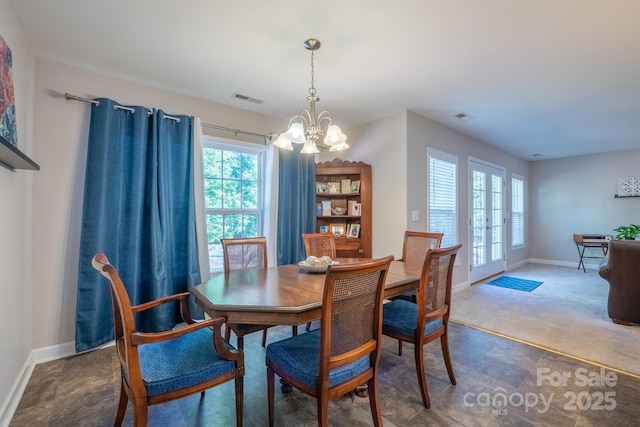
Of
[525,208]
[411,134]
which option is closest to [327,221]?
[411,134]

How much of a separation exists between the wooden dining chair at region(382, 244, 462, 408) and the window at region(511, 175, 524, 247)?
5171mm

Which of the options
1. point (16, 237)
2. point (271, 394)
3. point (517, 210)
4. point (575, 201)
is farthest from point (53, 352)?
point (575, 201)

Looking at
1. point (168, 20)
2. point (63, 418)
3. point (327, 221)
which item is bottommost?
point (63, 418)

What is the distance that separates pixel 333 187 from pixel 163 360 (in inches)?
117

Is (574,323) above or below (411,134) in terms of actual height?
below

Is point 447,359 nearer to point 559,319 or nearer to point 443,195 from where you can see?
point 559,319

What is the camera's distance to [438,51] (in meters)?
2.24

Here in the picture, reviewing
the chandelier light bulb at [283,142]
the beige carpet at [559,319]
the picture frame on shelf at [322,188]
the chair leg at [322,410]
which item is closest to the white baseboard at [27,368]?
the chair leg at [322,410]

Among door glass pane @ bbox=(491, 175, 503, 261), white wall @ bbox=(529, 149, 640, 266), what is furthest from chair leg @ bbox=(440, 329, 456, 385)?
white wall @ bbox=(529, 149, 640, 266)

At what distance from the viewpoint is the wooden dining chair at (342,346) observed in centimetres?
125

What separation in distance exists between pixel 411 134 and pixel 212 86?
236cm

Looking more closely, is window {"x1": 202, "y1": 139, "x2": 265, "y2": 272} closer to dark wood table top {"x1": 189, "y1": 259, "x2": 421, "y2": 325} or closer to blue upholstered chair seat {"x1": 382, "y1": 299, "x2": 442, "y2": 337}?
dark wood table top {"x1": 189, "y1": 259, "x2": 421, "y2": 325}

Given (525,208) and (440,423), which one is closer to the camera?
(440,423)

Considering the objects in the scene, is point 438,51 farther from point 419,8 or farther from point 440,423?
point 440,423
